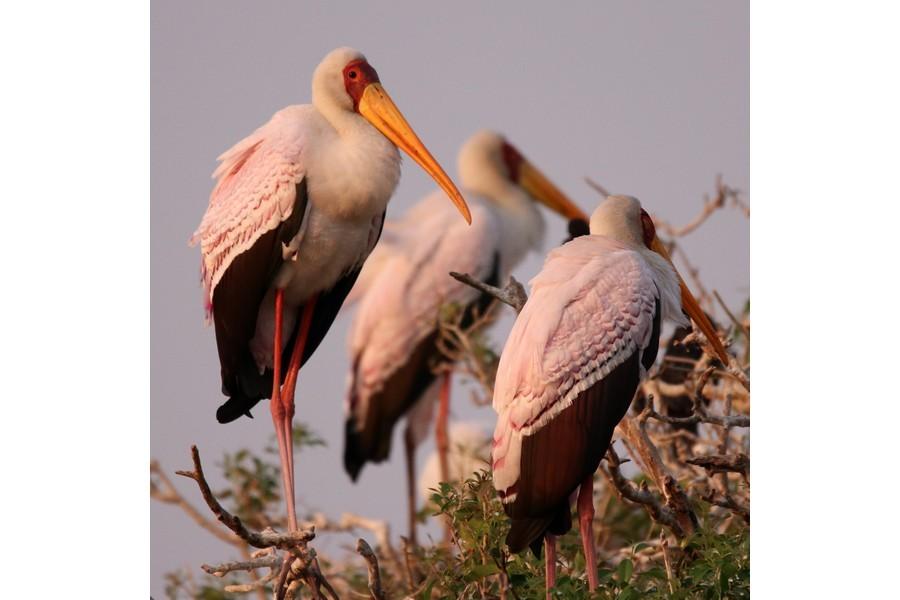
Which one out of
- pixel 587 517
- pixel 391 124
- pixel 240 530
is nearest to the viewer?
pixel 240 530

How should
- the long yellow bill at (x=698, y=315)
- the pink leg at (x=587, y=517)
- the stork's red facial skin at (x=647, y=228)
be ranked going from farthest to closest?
the long yellow bill at (x=698, y=315), the stork's red facial skin at (x=647, y=228), the pink leg at (x=587, y=517)

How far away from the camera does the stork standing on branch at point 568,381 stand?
155 inches

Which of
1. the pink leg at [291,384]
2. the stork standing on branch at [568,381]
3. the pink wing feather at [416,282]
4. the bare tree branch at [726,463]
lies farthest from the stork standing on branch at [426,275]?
the stork standing on branch at [568,381]

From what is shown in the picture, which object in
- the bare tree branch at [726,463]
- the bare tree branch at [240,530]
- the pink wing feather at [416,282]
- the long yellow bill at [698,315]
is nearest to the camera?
the bare tree branch at [240,530]

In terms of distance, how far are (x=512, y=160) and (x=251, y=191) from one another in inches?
110

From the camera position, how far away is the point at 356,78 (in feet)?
14.8

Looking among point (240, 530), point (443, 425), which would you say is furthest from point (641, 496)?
point (443, 425)

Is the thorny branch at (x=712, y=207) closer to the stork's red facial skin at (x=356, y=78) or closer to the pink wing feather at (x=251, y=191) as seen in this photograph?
the stork's red facial skin at (x=356, y=78)

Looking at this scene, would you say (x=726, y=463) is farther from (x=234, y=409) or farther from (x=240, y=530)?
A: (x=234, y=409)

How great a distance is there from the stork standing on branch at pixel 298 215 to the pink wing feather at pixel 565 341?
1.37 feet

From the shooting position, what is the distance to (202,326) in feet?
16.1
